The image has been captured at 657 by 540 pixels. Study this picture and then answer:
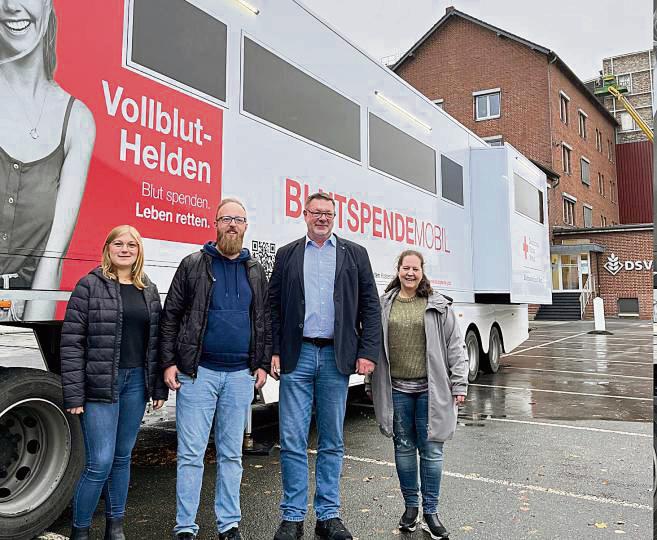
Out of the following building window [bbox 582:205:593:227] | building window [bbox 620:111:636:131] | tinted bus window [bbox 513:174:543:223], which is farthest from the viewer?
building window [bbox 620:111:636:131]

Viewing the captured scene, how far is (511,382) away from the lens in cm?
1041

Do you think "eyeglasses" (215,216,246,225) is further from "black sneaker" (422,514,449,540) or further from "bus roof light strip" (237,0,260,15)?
"bus roof light strip" (237,0,260,15)

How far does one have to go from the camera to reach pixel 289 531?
3.62m

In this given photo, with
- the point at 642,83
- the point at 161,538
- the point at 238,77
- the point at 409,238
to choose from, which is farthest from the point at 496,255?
the point at 642,83

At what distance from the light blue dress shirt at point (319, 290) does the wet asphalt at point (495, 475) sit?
128 cm

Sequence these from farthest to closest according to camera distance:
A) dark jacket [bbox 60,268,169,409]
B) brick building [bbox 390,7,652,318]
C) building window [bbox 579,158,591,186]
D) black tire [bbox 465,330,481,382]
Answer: building window [bbox 579,158,591,186] < brick building [bbox 390,7,652,318] < black tire [bbox 465,330,481,382] < dark jacket [bbox 60,268,169,409]

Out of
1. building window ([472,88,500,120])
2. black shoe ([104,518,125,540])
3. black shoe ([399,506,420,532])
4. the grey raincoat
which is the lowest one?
black shoe ([399,506,420,532])

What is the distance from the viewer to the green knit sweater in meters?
3.89

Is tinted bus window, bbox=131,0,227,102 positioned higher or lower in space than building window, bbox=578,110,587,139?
lower

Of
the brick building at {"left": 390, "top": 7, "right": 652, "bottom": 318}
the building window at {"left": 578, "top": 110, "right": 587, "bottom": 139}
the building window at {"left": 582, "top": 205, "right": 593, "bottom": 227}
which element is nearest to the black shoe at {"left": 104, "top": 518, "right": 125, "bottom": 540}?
the brick building at {"left": 390, "top": 7, "right": 652, "bottom": 318}

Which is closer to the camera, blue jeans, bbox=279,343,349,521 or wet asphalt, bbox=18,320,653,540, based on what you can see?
blue jeans, bbox=279,343,349,521

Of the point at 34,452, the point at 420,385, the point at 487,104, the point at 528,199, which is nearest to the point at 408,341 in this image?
the point at 420,385

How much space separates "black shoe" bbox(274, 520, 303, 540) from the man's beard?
162 cm

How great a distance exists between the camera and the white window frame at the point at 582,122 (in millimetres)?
A: 35444
